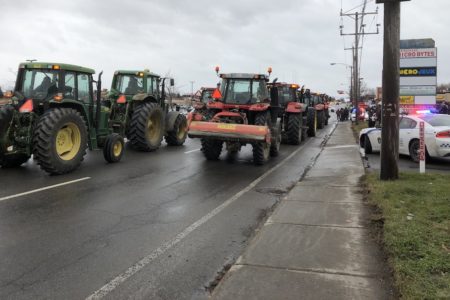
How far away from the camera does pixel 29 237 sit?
18.8 ft

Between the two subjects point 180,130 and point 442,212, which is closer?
point 442,212

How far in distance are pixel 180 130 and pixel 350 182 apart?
9.18m

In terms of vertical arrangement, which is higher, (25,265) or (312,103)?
(312,103)

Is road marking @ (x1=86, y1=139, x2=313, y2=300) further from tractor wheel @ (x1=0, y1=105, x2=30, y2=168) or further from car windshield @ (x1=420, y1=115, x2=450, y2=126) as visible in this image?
car windshield @ (x1=420, y1=115, x2=450, y2=126)

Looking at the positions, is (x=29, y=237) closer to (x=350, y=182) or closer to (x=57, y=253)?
(x=57, y=253)

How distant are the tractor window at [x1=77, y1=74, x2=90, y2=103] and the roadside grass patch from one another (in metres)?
7.23

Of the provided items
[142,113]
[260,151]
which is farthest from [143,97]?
[260,151]

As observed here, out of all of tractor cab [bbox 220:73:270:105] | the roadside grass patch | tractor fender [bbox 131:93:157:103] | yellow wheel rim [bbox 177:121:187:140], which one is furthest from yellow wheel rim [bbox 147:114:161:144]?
the roadside grass patch

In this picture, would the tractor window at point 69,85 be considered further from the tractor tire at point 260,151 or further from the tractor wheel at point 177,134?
the tractor wheel at point 177,134

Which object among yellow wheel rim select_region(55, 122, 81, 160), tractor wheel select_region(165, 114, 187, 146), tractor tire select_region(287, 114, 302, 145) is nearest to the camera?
yellow wheel rim select_region(55, 122, 81, 160)

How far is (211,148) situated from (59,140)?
168 inches

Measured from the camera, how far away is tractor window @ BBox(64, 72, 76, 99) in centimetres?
1116

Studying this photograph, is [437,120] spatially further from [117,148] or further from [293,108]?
[117,148]

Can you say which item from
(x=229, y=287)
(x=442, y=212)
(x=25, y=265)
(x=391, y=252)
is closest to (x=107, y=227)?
(x=25, y=265)
